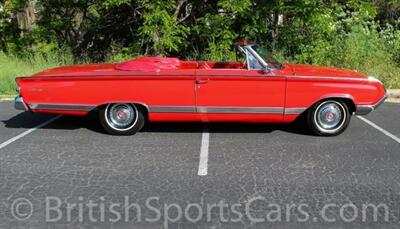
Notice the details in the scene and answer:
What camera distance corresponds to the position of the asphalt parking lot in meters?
4.18

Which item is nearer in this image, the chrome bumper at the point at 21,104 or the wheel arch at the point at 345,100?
the wheel arch at the point at 345,100

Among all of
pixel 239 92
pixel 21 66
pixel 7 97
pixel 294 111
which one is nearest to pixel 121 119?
pixel 239 92

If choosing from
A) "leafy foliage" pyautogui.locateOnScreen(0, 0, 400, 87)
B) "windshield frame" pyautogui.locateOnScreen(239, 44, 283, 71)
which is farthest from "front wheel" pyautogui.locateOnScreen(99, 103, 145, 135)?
"leafy foliage" pyautogui.locateOnScreen(0, 0, 400, 87)

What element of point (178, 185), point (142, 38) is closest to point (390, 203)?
point (178, 185)

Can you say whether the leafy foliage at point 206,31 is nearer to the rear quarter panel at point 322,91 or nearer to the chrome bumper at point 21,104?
the rear quarter panel at point 322,91

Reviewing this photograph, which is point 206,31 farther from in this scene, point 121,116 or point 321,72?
point 121,116

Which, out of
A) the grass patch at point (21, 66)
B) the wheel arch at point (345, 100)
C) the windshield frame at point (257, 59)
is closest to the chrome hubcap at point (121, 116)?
the windshield frame at point (257, 59)

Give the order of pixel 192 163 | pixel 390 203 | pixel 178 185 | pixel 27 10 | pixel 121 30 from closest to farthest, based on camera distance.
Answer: pixel 390 203 → pixel 178 185 → pixel 192 163 → pixel 121 30 → pixel 27 10

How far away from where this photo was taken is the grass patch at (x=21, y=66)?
10.5m

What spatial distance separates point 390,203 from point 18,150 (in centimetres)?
421

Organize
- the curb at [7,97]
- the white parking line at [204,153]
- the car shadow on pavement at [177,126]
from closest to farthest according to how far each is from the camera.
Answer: the white parking line at [204,153]
the car shadow on pavement at [177,126]
the curb at [7,97]

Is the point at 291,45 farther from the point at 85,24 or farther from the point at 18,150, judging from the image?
the point at 18,150

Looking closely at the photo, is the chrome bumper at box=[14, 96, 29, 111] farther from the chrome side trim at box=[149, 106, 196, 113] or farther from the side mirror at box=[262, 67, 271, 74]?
the side mirror at box=[262, 67, 271, 74]

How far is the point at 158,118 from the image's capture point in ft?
22.0
